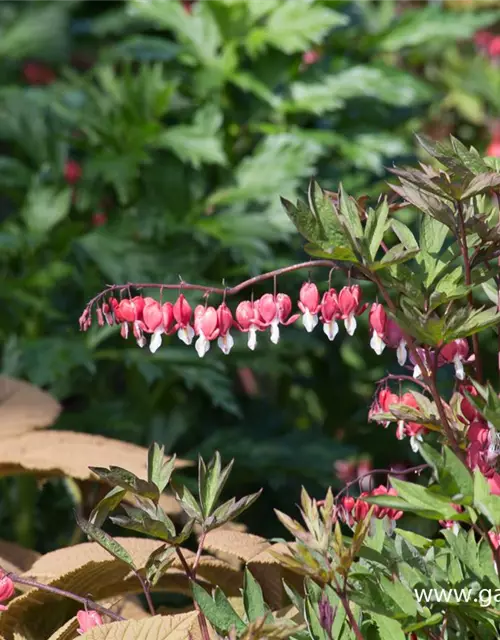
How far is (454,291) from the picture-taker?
117cm

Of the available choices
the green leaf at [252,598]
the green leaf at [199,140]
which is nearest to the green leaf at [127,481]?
the green leaf at [252,598]

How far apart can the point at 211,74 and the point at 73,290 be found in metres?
0.72

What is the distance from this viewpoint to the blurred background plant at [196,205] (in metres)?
2.77

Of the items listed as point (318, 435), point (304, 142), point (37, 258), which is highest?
point (304, 142)

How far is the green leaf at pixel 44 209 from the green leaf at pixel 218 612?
1753mm

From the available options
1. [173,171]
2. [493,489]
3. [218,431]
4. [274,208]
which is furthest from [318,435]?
[493,489]

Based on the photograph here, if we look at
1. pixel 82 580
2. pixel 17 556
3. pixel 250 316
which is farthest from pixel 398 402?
pixel 17 556

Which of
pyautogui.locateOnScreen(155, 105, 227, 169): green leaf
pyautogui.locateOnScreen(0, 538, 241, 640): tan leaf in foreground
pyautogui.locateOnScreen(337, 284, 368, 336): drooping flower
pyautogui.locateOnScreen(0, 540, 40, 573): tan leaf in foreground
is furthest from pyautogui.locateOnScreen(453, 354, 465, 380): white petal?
pyautogui.locateOnScreen(155, 105, 227, 169): green leaf

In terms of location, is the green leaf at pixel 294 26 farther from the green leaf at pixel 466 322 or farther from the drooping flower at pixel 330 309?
the green leaf at pixel 466 322

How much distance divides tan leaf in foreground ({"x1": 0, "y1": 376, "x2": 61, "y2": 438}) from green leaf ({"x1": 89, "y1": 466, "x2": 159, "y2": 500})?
2.38 feet

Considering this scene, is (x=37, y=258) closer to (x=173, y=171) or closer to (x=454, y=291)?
(x=173, y=171)

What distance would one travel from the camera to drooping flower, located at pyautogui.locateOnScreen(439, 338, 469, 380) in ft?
4.13

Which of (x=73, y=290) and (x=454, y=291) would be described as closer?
(x=454, y=291)

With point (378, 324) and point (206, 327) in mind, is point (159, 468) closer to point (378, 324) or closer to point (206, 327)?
point (206, 327)
